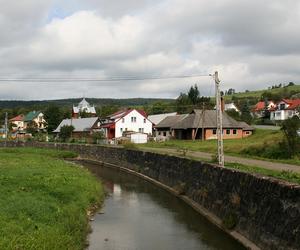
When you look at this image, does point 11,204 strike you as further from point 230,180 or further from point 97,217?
point 230,180

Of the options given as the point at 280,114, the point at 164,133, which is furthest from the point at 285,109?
the point at 164,133

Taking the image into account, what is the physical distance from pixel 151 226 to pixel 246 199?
18.6 ft

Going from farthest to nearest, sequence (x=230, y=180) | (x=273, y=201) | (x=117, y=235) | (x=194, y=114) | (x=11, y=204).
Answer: (x=194, y=114), (x=230, y=180), (x=117, y=235), (x=11, y=204), (x=273, y=201)

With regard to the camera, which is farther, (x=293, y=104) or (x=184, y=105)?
(x=293, y=104)

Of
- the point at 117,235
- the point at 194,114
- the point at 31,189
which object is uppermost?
the point at 194,114

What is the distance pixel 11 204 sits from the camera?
20.7 metres

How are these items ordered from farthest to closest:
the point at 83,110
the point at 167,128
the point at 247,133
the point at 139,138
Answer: the point at 83,110
the point at 167,128
the point at 139,138
the point at 247,133

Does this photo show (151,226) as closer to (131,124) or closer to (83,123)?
(131,124)

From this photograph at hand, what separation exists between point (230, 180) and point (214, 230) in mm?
2791

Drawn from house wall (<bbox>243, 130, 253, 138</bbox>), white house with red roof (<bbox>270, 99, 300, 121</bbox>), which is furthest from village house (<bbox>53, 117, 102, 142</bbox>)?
white house with red roof (<bbox>270, 99, 300, 121</bbox>)

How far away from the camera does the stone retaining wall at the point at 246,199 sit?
1723 centimetres

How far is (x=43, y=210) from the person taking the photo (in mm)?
20750

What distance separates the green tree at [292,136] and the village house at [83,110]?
350ft

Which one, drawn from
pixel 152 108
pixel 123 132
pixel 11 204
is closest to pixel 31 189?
pixel 11 204
